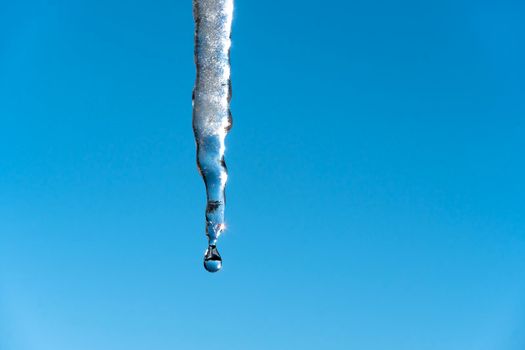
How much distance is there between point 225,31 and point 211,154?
0.65m

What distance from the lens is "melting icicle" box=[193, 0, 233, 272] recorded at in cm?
859

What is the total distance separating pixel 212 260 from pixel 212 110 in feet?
2.60

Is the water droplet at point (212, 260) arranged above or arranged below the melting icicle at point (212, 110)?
below

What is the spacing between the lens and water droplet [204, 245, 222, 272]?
8594mm

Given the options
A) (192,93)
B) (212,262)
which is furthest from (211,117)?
(212,262)

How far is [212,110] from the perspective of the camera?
8602mm

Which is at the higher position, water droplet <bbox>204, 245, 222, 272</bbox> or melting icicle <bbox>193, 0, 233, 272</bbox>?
melting icicle <bbox>193, 0, 233, 272</bbox>

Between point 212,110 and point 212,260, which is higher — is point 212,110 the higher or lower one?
the higher one

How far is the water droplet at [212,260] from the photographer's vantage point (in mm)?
8594

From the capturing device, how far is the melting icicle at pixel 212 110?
8.59 meters

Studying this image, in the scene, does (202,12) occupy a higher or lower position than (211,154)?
higher

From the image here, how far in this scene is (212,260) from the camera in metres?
8.59

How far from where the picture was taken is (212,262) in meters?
8.59

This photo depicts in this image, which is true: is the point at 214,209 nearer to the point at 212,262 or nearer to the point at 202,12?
the point at 212,262
